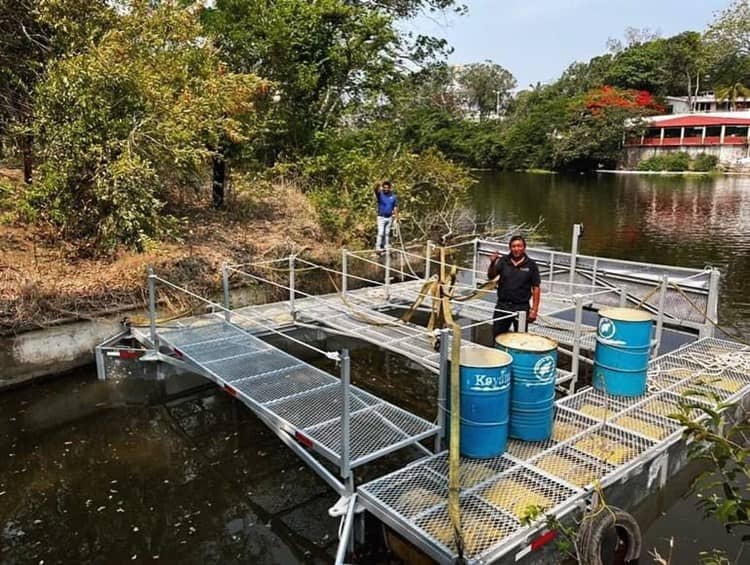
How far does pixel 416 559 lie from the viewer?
4.06 meters

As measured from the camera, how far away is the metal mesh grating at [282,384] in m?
6.11

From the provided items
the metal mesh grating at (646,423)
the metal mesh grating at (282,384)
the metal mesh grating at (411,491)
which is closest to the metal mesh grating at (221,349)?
the metal mesh grating at (282,384)

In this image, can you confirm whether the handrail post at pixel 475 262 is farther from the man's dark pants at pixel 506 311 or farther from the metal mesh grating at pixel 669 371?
the metal mesh grating at pixel 669 371

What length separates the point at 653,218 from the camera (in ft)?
86.3

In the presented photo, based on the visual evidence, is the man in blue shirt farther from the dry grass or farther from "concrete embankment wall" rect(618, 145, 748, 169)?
"concrete embankment wall" rect(618, 145, 748, 169)

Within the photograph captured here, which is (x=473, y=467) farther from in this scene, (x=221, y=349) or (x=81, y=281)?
(x=81, y=281)

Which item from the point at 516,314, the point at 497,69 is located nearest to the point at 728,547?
the point at 516,314

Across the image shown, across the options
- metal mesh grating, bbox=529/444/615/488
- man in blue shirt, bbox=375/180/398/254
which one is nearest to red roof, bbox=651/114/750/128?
man in blue shirt, bbox=375/180/398/254

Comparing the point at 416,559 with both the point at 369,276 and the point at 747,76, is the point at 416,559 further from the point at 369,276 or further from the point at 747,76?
the point at 747,76

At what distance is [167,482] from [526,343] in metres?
3.67

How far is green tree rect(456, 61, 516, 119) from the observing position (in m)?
91.2

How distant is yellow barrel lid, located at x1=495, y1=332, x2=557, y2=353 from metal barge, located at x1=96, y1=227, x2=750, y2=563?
624 millimetres

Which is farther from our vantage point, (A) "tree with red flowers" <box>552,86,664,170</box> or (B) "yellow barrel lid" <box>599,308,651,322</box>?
(A) "tree with red flowers" <box>552,86,664,170</box>

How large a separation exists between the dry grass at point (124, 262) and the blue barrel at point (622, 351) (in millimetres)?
6310
